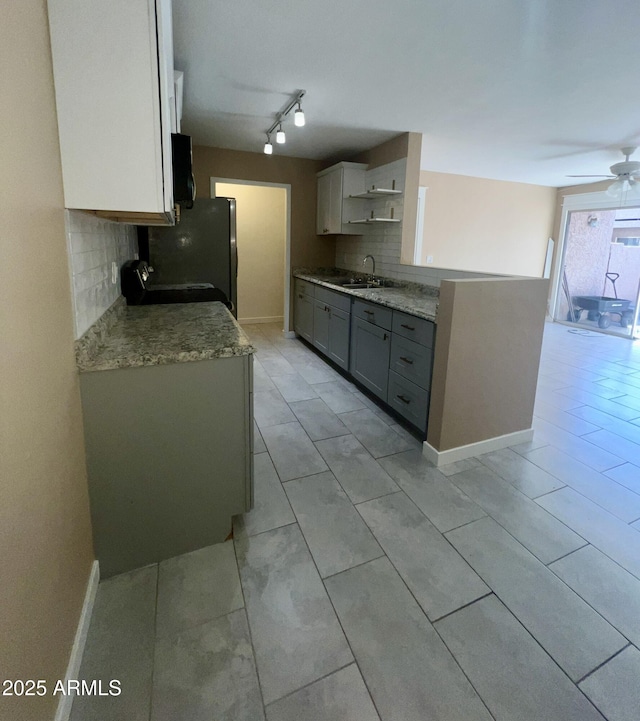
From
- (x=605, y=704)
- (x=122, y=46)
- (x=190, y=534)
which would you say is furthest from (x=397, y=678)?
(x=122, y=46)

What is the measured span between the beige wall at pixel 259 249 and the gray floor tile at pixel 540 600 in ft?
17.4

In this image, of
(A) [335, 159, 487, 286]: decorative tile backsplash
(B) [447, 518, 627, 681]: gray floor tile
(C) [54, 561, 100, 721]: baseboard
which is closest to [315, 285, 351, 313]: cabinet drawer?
(A) [335, 159, 487, 286]: decorative tile backsplash

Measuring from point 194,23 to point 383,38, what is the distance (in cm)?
102

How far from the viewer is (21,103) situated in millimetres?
937

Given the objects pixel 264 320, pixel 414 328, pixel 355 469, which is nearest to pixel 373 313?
pixel 414 328

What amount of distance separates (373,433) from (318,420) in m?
0.45

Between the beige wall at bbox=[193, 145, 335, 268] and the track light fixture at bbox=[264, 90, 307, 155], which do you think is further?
the beige wall at bbox=[193, 145, 335, 268]

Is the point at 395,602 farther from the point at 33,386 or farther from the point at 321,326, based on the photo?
the point at 321,326

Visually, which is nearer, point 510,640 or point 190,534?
point 510,640

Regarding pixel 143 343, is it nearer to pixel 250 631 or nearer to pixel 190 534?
pixel 190 534

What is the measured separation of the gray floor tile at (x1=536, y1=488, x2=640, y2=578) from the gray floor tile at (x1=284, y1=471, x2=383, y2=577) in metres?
1.02

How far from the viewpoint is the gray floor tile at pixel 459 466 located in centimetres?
243

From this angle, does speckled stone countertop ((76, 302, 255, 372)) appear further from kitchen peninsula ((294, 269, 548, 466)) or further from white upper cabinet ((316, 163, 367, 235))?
white upper cabinet ((316, 163, 367, 235))

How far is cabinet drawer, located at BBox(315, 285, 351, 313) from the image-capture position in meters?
3.83
